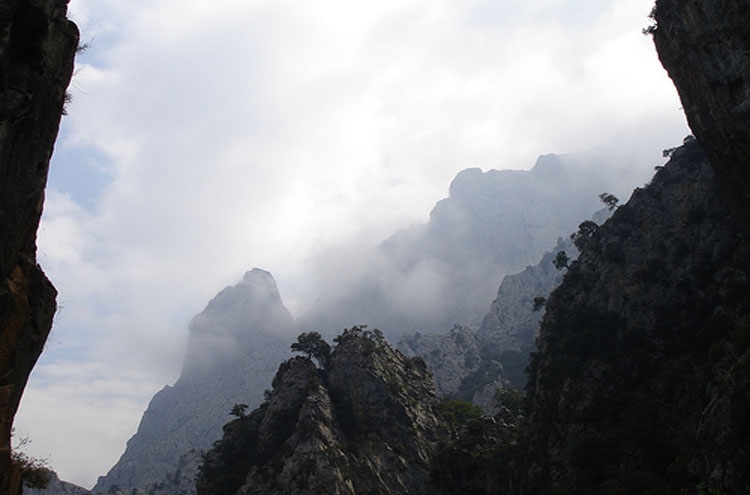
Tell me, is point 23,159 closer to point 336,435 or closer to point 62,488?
point 336,435

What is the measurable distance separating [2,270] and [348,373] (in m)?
82.5

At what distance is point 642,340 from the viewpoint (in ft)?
208

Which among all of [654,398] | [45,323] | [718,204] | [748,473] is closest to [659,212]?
[718,204]

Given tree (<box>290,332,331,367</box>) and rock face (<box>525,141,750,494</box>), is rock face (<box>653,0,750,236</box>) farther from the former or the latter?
tree (<box>290,332,331,367</box>)

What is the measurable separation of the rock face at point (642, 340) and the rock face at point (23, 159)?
128 feet

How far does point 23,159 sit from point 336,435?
247 ft

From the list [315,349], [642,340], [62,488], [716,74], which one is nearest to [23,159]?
[716,74]

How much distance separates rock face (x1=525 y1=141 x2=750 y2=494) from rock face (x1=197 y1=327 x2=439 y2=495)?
24.0 meters

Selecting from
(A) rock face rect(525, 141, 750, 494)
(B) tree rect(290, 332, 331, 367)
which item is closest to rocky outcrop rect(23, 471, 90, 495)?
(B) tree rect(290, 332, 331, 367)

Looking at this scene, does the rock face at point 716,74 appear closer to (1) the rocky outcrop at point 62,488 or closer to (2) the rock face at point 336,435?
(2) the rock face at point 336,435

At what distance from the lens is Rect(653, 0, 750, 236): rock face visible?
29.7 meters

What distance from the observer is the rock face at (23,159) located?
16.6 meters

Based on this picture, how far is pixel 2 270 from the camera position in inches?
688

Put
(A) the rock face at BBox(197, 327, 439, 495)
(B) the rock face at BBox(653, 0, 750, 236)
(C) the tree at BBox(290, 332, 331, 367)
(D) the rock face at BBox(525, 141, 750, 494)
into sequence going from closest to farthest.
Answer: (B) the rock face at BBox(653, 0, 750, 236) < (D) the rock face at BBox(525, 141, 750, 494) < (A) the rock face at BBox(197, 327, 439, 495) < (C) the tree at BBox(290, 332, 331, 367)
